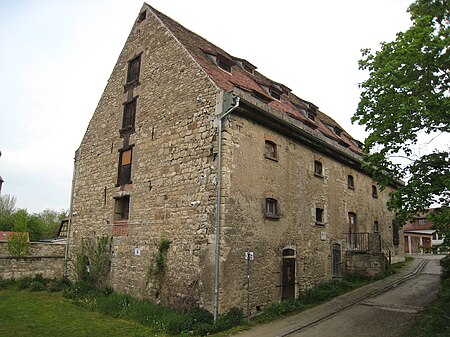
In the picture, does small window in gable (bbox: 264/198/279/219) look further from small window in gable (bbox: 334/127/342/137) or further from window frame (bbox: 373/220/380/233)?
small window in gable (bbox: 334/127/342/137)

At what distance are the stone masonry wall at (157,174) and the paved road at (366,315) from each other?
103 inches

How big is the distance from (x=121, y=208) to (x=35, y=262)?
546 centimetres

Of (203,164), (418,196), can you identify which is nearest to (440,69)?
(418,196)

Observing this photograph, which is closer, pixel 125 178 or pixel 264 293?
pixel 264 293

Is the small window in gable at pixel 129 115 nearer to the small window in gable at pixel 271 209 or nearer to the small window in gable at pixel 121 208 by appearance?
the small window in gable at pixel 121 208

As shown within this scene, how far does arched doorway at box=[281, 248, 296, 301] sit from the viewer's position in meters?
13.0

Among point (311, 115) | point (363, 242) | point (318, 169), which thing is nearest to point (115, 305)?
point (318, 169)

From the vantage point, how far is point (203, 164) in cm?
1188

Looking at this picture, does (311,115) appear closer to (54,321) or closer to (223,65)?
(223,65)

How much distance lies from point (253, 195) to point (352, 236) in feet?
28.7

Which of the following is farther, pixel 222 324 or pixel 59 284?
pixel 59 284

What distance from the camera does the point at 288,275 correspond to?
43.8 ft

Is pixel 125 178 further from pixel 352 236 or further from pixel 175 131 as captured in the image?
pixel 352 236

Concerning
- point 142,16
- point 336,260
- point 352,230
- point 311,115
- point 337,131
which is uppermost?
point 142,16
